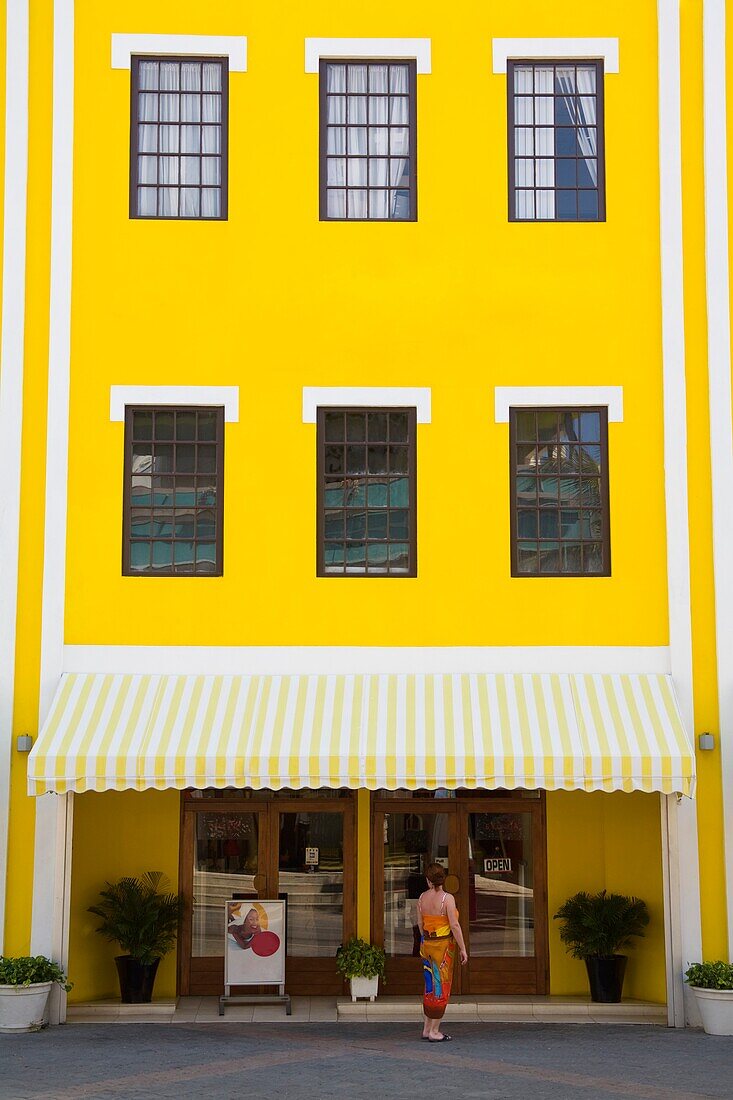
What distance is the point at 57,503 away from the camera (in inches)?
A: 638

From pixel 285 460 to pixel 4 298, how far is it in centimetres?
385

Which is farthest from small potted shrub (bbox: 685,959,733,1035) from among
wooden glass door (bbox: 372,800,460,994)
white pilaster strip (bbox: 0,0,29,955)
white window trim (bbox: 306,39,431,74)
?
white window trim (bbox: 306,39,431,74)

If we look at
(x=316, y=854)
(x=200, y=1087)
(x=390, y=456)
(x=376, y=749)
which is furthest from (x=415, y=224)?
(x=200, y=1087)

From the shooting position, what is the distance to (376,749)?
14867 millimetres

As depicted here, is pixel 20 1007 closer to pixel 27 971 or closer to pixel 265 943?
pixel 27 971

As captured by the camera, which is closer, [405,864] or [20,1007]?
[20,1007]

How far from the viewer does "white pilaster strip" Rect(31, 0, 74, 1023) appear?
15602 mm

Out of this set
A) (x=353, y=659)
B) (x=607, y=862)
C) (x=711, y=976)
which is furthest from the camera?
(x=607, y=862)

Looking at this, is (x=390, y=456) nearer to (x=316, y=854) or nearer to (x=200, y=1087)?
(x=316, y=854)

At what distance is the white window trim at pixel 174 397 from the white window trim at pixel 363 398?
88 centimetres

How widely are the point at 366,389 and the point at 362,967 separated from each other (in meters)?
7.03

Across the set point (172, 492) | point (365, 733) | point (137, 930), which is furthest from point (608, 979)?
point (172, 492)

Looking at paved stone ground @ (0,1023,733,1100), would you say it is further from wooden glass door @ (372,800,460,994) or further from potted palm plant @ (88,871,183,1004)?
wooden glass door @ (372,800,460,994)

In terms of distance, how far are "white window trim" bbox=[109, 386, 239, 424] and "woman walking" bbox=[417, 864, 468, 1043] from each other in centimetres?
595
